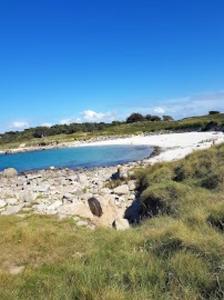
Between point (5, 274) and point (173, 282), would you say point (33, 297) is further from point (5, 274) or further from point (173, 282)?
point (173, 282)

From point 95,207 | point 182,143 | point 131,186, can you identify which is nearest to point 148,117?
point 182,143

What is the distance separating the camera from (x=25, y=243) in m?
9.34

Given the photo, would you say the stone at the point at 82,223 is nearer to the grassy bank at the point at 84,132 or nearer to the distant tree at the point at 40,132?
the grassy bank at the point at 84,132

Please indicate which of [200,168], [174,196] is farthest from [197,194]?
[200,168]

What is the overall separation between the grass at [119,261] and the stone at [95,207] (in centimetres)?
370

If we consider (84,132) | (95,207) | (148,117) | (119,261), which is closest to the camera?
(119,261)

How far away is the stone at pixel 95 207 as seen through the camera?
14603 mm

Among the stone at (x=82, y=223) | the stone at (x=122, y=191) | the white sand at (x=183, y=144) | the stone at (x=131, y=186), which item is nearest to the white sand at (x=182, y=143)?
the white sand at (x=183, y=144)

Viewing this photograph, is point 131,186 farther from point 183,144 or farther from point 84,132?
point 84,132

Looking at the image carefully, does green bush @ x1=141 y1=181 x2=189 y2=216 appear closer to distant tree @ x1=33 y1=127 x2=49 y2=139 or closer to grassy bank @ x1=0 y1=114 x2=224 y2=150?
grassy bank @ x1=0 y1=114 x2=224 y2=150

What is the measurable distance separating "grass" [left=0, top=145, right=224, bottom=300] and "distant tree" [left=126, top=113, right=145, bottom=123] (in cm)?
12733

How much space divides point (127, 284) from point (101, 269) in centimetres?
74

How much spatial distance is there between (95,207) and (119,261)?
8223 millimetres

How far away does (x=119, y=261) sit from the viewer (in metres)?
6.74
